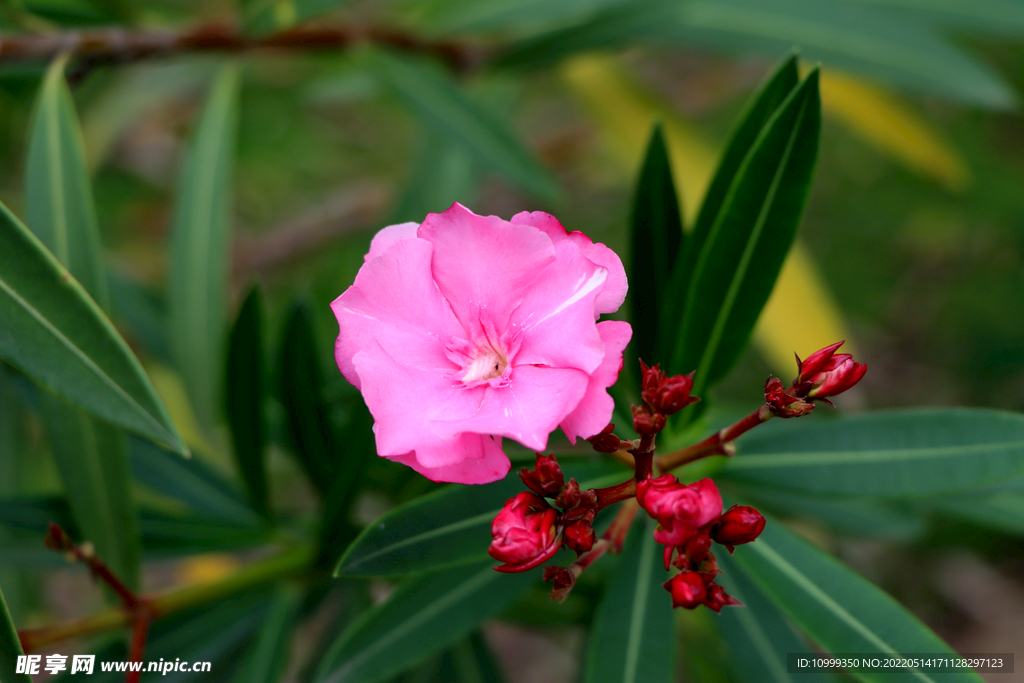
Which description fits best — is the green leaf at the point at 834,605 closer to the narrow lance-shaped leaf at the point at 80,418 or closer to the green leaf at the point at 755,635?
the green leaf at the point at 755,635

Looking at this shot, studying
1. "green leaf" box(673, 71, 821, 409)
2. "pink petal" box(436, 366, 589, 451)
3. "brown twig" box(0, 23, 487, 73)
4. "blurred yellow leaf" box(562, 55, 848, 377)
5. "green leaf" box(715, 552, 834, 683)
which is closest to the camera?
"pink petal" box(436, 366, 589, 451)

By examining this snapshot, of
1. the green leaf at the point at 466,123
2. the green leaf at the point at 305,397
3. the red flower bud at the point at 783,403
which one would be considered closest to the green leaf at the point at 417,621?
the green leaf at the point at 305,397

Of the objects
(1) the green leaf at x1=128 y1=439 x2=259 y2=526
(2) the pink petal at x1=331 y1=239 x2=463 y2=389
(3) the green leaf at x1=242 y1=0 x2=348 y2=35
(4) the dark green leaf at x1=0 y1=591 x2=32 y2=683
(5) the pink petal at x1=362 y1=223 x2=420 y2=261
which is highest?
(3) the green leaf at x1=242 y1=0 x2=348 y2=35

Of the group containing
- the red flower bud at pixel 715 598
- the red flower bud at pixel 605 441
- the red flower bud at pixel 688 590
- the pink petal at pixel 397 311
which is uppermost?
the pink petal at pixel 397 311

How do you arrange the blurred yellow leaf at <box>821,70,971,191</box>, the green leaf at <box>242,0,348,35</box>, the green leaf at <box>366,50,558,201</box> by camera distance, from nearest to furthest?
the green leaf at <box>242,0,348,35</box>, the green leaf at <box>366,50,558,201</box>, the blurred yellow leaf at <box>821,70,971,191</box>

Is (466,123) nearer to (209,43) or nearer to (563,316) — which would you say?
(209,43)

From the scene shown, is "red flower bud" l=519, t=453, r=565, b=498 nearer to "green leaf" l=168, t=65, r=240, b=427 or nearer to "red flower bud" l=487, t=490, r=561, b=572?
"red flower bud" l=487, t=490, r=561, b=572

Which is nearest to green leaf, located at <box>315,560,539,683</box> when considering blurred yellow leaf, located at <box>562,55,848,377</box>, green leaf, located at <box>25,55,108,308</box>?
green leaf, located at <box>25,55,108,308</box>

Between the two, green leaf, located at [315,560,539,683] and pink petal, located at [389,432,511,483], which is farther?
green leaf, located at [315,560,539,683]
